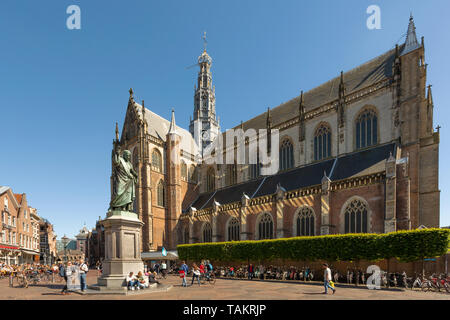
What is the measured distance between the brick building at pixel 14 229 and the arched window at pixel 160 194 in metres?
19.5

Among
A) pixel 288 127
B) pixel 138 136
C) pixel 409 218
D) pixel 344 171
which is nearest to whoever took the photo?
pixel 409 218

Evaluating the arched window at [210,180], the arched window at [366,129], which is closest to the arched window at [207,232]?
the arched window at [210,180]

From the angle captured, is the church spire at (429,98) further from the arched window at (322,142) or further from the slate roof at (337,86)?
the arched window at (322,142)

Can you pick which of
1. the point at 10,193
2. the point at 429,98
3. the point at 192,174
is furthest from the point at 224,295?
the point at 10,193

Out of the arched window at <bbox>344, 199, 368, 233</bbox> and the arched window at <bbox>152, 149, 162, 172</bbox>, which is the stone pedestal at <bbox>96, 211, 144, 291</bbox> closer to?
the arched window at <bbox>344, 199, 368, 233</bbox>

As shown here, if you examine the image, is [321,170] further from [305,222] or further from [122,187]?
[122,187]

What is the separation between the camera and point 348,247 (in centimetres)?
1989

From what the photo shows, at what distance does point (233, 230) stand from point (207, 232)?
4.96 m

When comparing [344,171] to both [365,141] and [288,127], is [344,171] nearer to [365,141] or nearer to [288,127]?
[365,141]
